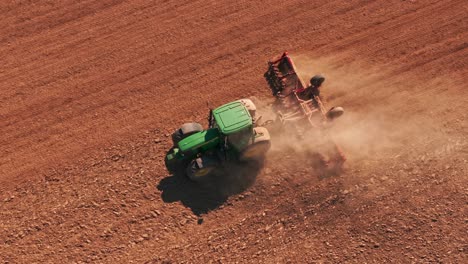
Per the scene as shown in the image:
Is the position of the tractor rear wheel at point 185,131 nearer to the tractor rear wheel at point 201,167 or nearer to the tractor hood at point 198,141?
the tractor hood at point 198,141

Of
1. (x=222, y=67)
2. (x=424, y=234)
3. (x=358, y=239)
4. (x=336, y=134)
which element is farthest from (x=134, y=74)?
(x=424, y=234)

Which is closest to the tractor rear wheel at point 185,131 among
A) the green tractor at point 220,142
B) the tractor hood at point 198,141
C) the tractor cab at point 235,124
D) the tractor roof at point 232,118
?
the green tractor at point 220,142

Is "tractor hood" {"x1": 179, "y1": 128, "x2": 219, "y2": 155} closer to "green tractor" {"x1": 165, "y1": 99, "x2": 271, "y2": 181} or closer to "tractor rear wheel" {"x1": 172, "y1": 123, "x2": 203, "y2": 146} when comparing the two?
"green tractor" {"x1": 165, "y1": 99, "x2": 271, "y2": 181}

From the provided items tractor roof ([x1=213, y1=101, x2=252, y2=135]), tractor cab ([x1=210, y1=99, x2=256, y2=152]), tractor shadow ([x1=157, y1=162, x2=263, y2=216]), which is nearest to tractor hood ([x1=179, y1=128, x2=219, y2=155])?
tractor cab ([x1=210, y1=99, x2=256, y2=152])

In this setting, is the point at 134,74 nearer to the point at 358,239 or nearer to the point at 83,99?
the point at 83,99

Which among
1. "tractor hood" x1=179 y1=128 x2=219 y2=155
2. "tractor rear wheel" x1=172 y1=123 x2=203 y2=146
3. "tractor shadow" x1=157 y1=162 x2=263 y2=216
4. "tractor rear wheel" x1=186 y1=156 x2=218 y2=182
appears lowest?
"tractor shadow" x1=157 y1=162 x2=263 y2=216

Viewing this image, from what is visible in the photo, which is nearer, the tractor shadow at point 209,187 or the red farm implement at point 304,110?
the tractor shadow at point 209,187

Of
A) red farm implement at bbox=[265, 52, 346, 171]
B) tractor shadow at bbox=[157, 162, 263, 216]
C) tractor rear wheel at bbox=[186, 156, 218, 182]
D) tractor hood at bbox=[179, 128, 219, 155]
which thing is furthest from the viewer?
red farm implement at bbox=[265, 52, 346, 171]
